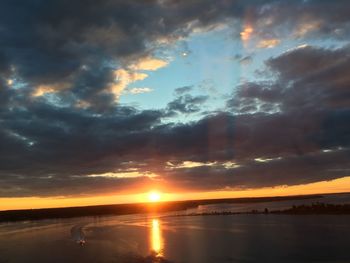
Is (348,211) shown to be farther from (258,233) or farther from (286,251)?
(286,251)

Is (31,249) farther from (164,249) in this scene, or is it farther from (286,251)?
(286,251)

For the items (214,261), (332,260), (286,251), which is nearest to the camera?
(332,260)

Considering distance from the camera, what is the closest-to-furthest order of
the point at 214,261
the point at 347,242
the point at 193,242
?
the point at 214,261 < the point at 347,242 < the point at 193,242

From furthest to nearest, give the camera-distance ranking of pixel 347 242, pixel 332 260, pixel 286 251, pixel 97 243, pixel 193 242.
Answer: pixel 97 243, pixel 193 242, pixel 347 242, pixel 286 251, pixel 332 260

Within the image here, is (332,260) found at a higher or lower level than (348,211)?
lower

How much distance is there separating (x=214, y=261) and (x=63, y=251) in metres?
19.8

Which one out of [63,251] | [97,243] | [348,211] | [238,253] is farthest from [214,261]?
[348,211]

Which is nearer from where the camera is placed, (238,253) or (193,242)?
(238,253)

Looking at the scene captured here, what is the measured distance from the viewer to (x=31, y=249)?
52.2 metres

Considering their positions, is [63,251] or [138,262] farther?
[63,251]

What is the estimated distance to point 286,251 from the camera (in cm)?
4016

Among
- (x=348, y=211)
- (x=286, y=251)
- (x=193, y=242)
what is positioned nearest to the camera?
(x=286, y=251)

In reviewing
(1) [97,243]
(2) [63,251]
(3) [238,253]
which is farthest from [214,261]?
(1) [97,243]

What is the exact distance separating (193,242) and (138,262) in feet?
49.2
